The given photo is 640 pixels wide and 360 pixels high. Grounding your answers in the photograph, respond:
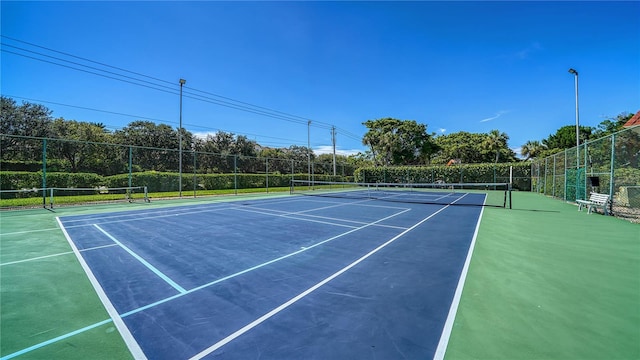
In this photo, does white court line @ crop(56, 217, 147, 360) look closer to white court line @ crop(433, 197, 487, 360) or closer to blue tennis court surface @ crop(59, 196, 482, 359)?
blue tennis court surface @ crop(59, 196, 482, 359)

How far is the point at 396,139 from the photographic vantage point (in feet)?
142

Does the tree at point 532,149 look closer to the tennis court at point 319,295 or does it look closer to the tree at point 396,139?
the tree at point 396,139

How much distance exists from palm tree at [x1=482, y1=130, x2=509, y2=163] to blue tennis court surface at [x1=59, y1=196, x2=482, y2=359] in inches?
1799

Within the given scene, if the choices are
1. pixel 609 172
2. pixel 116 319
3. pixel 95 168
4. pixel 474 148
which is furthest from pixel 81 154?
pixel 474 148

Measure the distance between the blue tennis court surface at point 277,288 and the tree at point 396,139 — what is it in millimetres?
37215

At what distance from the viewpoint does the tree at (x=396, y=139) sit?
4391 cm

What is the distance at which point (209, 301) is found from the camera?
3510 millimetres

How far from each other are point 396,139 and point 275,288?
42162 mm

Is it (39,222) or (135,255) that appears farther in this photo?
(39,222)

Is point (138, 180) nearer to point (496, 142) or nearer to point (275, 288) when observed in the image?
point (275, 288)

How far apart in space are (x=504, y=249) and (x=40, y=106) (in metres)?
40.5

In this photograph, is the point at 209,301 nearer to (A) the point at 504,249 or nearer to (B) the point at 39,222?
(A) the point at 504,249

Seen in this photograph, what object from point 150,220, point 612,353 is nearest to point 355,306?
point 612,353

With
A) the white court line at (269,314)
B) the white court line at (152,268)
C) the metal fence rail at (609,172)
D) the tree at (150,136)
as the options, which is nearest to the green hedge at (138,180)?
the tree at (150,136)
